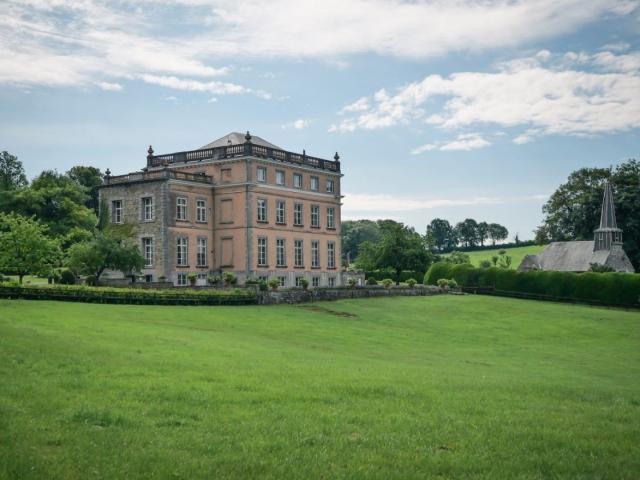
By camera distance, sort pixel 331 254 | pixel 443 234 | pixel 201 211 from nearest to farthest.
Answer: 1. pixel 201 211
2. pixel 331 254
3. pixel 443 234

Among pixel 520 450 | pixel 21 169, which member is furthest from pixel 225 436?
pixel 21 169

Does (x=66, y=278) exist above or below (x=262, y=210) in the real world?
below

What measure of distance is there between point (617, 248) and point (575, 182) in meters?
17.5

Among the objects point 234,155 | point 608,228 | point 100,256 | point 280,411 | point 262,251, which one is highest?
point 234,155

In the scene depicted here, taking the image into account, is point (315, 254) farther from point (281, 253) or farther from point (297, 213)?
point (281, 253)

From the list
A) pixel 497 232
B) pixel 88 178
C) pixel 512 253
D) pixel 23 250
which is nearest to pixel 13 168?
pixel 88 178

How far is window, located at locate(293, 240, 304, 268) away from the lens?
64625 millimetres

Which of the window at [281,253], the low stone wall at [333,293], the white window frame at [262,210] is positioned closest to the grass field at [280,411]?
the low stone wall at [333,293]

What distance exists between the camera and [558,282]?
62844mm

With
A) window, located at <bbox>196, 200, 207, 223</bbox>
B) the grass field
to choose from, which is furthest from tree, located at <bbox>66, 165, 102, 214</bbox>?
the grass field

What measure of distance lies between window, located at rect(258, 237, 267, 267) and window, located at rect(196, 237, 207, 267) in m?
4.64

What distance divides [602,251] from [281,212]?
37.4 m

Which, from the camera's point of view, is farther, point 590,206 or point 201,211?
point 590,206

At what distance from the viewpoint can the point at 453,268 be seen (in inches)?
2753
